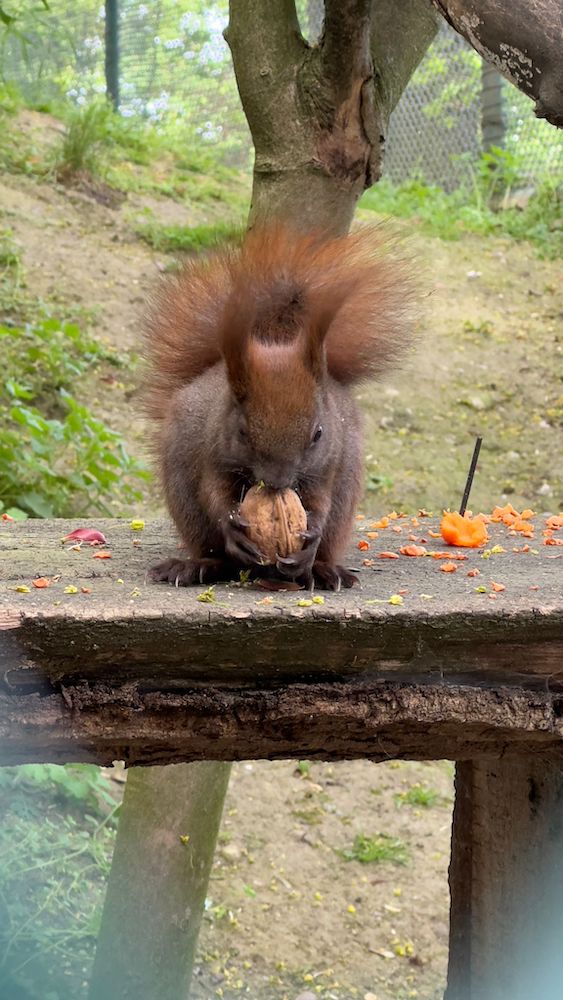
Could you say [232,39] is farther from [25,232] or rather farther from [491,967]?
[25,232]

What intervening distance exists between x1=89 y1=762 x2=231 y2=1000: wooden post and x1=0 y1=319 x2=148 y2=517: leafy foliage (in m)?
1.01

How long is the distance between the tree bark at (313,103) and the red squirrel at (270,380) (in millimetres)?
279

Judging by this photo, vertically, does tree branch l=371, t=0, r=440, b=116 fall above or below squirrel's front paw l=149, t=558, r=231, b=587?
above

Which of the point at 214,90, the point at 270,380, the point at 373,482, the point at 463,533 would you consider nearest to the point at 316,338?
the point at 270,380

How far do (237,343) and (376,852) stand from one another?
1977 millimetres

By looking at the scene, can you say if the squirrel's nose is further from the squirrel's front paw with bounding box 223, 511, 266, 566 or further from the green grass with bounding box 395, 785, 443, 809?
the green grass with bounding box 395, 785, 443, 809

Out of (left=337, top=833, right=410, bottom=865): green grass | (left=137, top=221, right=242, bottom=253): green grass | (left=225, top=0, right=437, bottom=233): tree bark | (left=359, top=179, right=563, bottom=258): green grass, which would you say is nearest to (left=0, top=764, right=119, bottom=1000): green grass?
(left=337, top=833, right=410, bottom=865): green grass

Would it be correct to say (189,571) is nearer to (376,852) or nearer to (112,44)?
(376,852)

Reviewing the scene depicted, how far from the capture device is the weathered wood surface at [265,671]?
3.64 feet

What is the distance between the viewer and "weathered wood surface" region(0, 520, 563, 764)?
1108mm

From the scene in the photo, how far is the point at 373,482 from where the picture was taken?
4.34 meters

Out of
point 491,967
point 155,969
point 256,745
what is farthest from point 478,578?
point 155,969

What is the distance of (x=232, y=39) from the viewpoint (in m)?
2.25

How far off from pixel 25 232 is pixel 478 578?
3.94 metres
